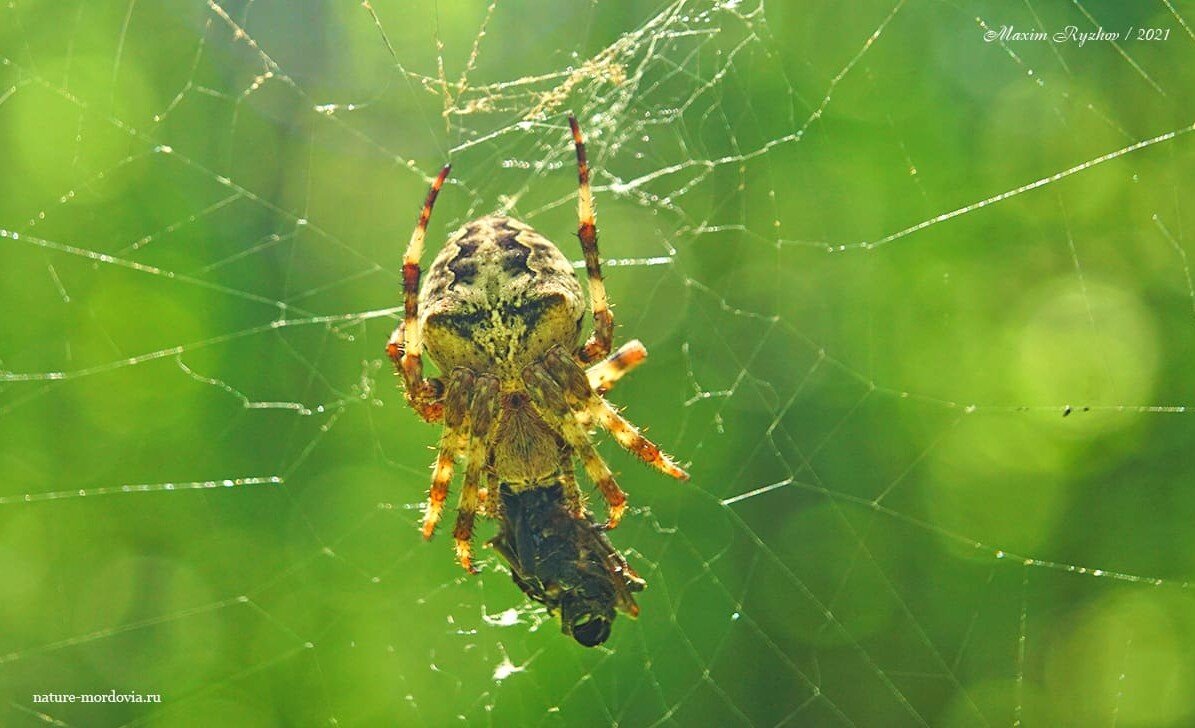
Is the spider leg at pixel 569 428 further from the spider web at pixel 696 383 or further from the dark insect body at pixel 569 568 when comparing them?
the spider web at pixel 696 383

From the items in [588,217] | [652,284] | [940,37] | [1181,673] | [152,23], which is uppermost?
[152,23]

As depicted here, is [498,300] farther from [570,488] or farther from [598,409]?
[570,488]

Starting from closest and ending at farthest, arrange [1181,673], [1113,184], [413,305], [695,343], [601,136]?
[413,305] < [601,136] < [1181,673] < [1113,184] < [695,343]

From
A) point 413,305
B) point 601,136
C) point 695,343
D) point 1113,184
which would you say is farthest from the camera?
point 695,343

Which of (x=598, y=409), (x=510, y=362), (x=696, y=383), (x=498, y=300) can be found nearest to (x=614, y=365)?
(x=598, y=409)

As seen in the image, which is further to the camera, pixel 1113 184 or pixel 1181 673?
pixel 1113 184

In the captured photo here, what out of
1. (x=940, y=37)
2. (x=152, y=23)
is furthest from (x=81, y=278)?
Answer: (x=940, y=37)

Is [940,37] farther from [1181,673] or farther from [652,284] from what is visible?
[1181,673]
